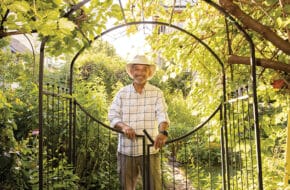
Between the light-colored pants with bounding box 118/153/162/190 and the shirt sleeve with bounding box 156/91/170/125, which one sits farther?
the light-colored pants with bounding box 118/153/162/190

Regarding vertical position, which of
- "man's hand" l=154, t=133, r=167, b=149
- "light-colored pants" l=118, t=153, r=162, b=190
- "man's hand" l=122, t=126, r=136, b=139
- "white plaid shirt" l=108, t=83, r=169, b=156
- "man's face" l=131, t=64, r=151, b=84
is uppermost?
"man's face" l=131, t=64, r=151, b=84

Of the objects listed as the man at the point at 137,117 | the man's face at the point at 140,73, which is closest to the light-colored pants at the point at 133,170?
the man at the point at 137,117

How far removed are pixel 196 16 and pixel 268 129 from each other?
111 cm

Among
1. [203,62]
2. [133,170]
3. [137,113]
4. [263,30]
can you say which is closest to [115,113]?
[137,113]

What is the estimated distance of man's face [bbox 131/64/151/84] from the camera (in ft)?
10.1

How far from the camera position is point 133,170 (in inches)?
121

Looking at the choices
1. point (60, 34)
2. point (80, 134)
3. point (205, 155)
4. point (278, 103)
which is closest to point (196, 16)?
point (278, 103)

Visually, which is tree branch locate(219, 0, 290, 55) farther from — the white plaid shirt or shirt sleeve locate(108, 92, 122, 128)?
shirt sleeve locate(108, 92, 122, 128)

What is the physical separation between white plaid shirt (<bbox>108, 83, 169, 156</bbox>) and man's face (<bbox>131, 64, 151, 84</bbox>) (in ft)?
0.33

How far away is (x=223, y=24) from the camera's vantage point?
103 inches

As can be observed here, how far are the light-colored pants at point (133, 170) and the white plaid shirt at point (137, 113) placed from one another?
54 millimetres

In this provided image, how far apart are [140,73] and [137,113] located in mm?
340

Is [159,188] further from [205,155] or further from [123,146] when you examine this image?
[205,155]

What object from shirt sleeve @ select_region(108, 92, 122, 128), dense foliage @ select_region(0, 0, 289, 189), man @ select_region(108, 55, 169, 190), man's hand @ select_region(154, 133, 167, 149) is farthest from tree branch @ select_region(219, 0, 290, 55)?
shirt sleeve @ select_region(108, 92, 122, 128)
